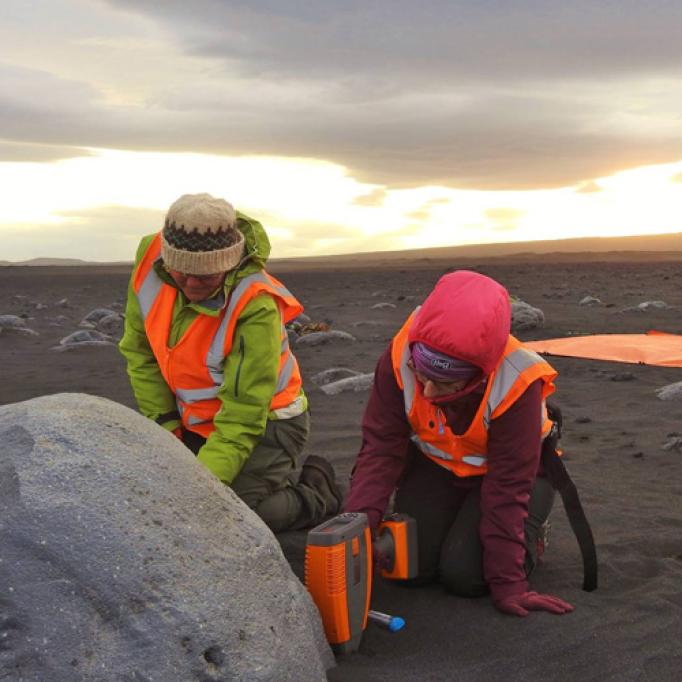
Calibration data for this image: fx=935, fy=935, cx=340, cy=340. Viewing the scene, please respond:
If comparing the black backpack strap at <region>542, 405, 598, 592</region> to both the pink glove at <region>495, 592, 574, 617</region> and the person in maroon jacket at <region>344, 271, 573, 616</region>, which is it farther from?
the pink glove at <region>495, 592, 574, 617</region>

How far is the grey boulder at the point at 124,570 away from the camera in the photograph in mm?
2641

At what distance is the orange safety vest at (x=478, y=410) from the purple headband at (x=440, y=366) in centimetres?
21

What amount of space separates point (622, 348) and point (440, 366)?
767 cm

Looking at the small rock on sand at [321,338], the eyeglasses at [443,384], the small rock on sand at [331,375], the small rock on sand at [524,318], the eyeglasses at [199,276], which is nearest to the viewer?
the eyeglasses at [443,384]

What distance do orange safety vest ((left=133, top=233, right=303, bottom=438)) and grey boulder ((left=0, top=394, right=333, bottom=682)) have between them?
4.42 feet

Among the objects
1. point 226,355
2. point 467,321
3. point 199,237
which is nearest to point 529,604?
point 467,321

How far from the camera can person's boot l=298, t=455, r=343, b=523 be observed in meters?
5.18

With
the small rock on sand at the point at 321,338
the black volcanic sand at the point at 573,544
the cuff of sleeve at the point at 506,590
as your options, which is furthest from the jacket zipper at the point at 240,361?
the small rock on sand at the point at 321,338

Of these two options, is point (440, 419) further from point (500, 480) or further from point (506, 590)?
point (506, 590)

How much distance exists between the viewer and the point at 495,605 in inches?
158

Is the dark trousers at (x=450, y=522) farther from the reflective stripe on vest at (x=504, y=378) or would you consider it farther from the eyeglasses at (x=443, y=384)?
the eyeglasses at (x=443, y=384)

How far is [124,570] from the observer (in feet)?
8.87

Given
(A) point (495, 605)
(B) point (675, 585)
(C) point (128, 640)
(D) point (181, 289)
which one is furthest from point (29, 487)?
(B) point (675, 585)

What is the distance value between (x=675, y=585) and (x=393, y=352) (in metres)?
1.65
